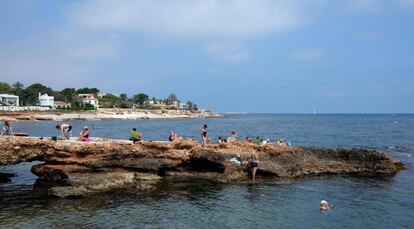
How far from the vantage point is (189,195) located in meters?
25.1

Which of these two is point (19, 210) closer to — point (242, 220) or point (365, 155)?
point (242, 220)

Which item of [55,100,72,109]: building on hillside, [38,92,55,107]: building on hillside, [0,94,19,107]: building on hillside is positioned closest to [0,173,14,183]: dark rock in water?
[0,94,19,107]: building on hillside

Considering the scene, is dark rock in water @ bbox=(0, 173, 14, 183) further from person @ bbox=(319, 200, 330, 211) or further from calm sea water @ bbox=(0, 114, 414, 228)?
person @ bbox=(319, 200, 330, 211)

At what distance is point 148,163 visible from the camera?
2994 centimetres

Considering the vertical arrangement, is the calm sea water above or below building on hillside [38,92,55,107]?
below

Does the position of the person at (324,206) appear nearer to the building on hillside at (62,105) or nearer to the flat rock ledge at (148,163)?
the flat rock ledge at (148,163)

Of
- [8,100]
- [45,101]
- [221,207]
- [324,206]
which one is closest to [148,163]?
[221,207]

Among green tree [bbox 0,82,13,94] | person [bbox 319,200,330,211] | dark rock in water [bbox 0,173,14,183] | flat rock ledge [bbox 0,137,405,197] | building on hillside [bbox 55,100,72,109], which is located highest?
green tree [bbox 0,82,13,94]

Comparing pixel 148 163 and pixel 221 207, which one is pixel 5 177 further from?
pixel 221 207

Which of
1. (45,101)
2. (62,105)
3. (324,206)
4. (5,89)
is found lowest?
(324,206)

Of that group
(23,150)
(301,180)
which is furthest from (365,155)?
(23,150)

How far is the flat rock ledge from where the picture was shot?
27.3m

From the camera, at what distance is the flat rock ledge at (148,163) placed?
27266mm

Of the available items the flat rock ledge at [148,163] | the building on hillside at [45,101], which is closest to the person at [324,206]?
the flat rock ledge at [148,163]
